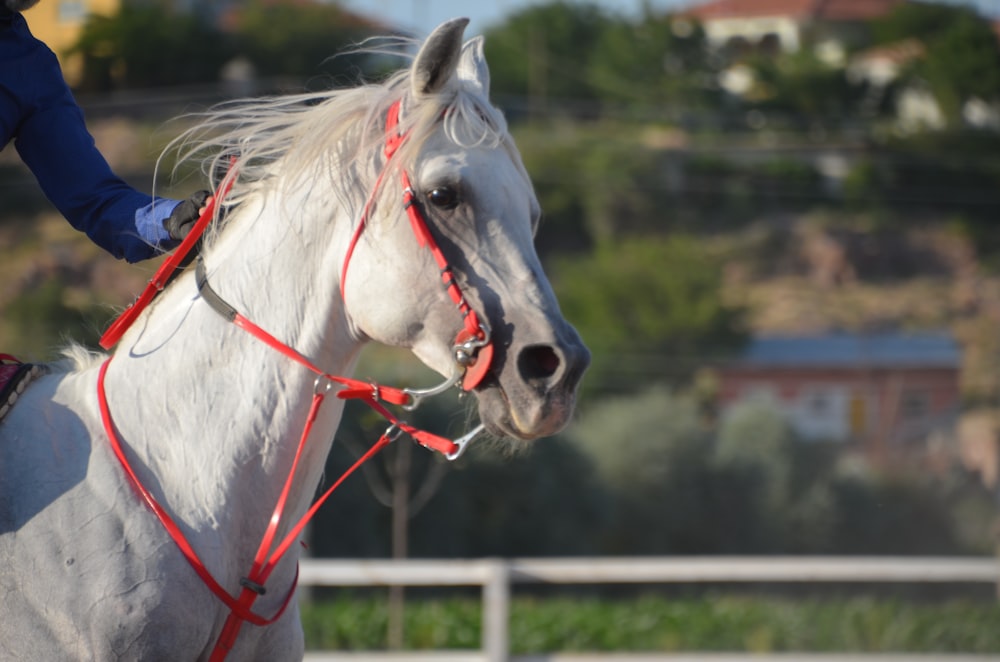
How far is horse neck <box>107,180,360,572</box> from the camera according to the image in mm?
2541

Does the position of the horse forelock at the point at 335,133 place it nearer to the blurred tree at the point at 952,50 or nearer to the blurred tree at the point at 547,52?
the blurred tree at the point at 952,50

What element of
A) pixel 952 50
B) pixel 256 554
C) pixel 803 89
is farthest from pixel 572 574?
pixel 803 89

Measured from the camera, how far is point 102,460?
2.53 metres

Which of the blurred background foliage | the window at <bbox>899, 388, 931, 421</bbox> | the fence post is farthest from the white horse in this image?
the window at <bbox>899, 388, 931, 421</bbox>

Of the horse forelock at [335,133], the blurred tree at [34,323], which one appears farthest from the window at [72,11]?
the horse forelock at [335,133]

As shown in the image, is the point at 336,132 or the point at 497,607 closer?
the point at 336,132

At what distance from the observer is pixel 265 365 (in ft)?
8.43

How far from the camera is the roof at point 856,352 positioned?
42.8m

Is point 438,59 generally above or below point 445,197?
above

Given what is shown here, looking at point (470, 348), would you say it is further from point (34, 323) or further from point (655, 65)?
point (655, 65)

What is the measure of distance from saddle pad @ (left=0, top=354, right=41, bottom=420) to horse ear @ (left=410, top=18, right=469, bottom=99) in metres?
1.06

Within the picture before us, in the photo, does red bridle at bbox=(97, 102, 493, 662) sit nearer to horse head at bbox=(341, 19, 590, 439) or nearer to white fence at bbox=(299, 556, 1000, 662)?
horse head at bbox=(341, 19, 590, 439)

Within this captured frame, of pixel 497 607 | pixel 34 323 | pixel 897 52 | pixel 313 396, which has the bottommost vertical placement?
pixel 897 52

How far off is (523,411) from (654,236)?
159 feet
